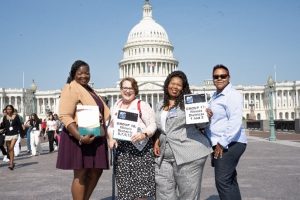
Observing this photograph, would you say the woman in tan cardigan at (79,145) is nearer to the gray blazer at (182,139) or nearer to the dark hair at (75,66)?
the dark hair at (75,66)

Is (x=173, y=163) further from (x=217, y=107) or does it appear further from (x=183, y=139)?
(x=217, y=107)

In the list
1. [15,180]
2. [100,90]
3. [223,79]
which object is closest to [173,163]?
Answer: [223,79]

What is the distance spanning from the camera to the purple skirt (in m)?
5.50

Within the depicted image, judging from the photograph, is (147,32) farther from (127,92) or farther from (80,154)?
(80,154)

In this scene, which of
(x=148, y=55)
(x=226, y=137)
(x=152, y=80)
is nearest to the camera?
(x=226, y=137)

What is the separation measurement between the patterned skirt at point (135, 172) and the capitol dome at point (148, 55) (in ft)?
348

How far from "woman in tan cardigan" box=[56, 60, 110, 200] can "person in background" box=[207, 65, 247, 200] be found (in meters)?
1.52

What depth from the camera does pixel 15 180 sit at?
10.7 metres

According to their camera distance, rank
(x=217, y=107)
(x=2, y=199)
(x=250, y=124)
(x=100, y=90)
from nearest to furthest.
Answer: (x=217, y=107)
(x=2, y=199)
(x=250, y=124)
(x=100, y=90)

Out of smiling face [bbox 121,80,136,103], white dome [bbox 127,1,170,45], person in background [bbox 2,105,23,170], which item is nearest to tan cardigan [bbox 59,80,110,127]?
smiling face [bbox 121,80,136,103]

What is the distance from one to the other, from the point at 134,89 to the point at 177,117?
0.81 metres

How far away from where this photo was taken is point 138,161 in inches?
216

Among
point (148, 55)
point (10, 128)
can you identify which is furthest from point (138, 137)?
point (148, 55)

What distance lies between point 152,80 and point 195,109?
10825cm
